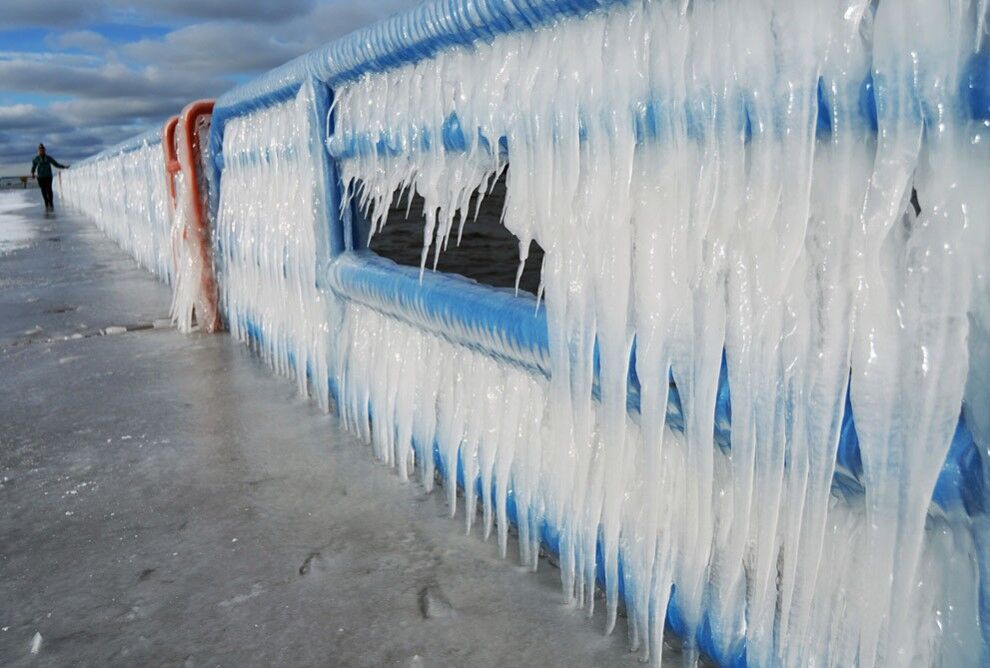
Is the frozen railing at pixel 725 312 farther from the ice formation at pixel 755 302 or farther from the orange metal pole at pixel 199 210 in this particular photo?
the orange metal pole at pixel 199 210

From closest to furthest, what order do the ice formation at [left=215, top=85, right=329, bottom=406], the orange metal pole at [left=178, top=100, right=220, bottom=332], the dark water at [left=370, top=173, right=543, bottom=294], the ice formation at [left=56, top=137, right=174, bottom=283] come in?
1. the ice formation at [left=215, top=85, right=329, bottom=406]
2. the orange metal pole at [left=178, top=100, right=220, bottom=332]
3. the dark water at [left=370, top=173, right=543, bottom=294]
4. the ice formation at [left=56, top=137, right=174, bottom=283]

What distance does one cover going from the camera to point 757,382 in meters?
1.04

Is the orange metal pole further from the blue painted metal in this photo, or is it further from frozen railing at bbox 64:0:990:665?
frozen railing at bbox 64:0:990:665

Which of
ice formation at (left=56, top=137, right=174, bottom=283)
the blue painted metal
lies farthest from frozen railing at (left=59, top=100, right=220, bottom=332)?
the blue painted metal

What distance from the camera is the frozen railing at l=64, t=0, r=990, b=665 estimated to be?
0.83 metres

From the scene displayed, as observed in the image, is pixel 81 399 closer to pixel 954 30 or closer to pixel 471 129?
pixel 471 129

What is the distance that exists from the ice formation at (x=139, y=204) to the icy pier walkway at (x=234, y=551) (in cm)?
232

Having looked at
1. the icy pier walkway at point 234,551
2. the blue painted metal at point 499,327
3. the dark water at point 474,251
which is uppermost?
the blue painted metal at point 499,327

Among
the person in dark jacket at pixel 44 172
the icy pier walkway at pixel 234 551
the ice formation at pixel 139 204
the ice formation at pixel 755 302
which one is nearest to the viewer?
the ice formation at pixel 755 302

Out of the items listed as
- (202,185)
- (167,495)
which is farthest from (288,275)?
(202,185)

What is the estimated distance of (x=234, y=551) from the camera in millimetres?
1791

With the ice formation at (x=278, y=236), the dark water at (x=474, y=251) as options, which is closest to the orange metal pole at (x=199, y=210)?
the ice formation at (x=278, y=236)

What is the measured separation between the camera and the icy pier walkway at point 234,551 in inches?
56.6

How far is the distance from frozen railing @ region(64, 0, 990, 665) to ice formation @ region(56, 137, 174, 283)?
3.52m
